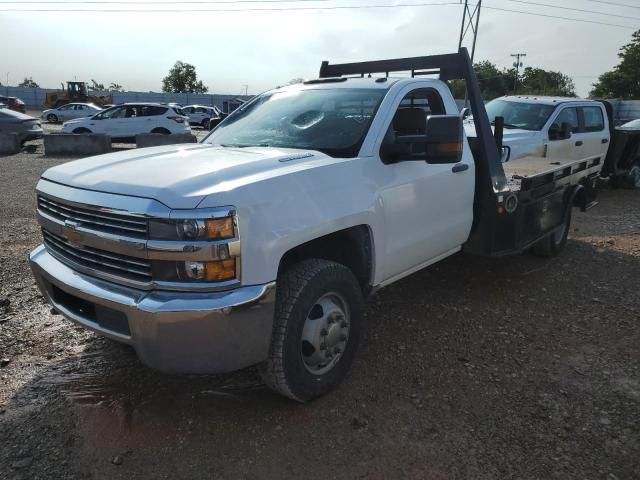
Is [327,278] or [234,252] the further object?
[327,278]

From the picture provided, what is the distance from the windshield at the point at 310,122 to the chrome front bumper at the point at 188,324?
1268mm

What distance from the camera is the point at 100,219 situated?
2.59m

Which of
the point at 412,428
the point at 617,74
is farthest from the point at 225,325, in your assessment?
the point at 617,74

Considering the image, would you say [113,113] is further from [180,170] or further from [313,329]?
[313,329]

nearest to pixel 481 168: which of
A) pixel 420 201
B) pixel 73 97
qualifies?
pixel 420 201

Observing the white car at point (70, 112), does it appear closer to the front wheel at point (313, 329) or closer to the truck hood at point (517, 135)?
the truck hood at point (517, 135)

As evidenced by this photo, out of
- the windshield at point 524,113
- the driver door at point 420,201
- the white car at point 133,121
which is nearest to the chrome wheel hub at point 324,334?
the driver door at point 420,201

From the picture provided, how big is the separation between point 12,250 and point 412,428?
195 inches

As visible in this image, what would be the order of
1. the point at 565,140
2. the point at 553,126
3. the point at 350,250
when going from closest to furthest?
1. the point at 350,250
2. the point at 553,126
3. the point at 565,140

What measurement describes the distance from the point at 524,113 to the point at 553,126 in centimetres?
59

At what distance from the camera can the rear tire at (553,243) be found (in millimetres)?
5773

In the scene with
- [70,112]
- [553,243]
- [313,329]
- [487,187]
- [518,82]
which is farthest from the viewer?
[518,82]

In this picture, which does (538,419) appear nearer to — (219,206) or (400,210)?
(400,210)

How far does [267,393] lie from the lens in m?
3.15
